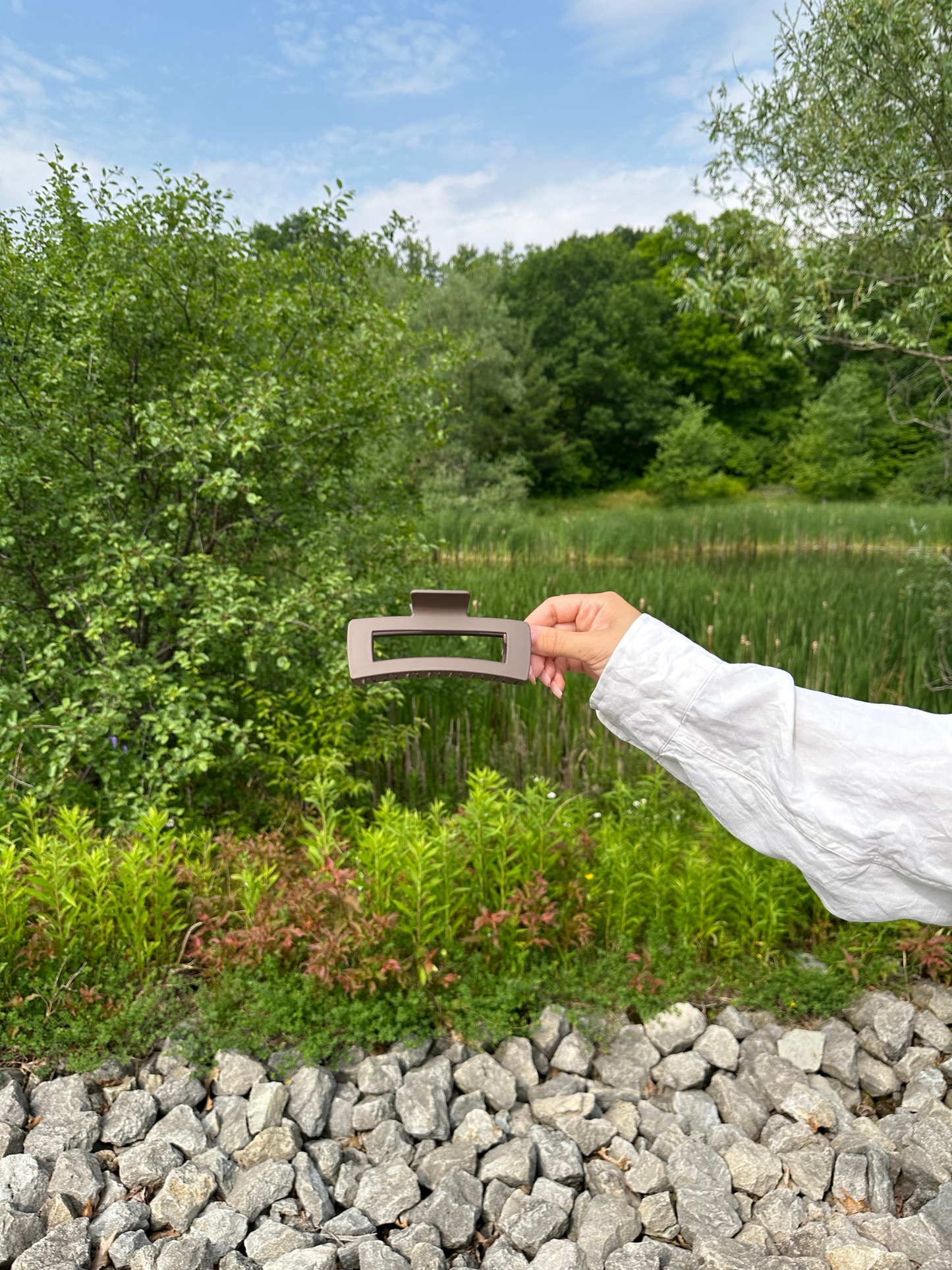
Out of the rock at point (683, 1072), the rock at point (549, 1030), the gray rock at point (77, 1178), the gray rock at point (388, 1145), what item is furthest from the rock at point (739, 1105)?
the gray rock at point (77, 1178)

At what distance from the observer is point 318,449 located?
356 cm

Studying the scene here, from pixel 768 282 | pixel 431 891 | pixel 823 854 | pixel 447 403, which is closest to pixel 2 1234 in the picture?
pixel 431 891

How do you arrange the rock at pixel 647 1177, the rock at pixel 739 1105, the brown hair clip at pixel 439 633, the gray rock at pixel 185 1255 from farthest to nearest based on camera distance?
the rock at pixel 739 1105 < the rock at pixel 647 1177 < the gray rock at pixel 185 1255 < the brown hair clip at pixel 439 633

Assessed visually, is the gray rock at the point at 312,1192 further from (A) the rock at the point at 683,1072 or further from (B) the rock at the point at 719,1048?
(B) the rock at the point at 719,1048

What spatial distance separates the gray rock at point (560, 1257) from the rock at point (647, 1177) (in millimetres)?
228

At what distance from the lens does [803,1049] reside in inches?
87.4

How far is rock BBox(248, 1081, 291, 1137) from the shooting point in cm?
194

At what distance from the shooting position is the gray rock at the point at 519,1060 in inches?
83.7

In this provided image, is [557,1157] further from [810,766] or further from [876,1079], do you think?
[810,766]

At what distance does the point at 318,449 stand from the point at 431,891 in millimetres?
2043

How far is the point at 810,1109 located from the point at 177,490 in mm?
3173

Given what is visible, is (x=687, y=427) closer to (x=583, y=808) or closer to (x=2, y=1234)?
(x=583, y=808)

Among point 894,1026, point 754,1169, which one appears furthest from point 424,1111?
point 894,1026

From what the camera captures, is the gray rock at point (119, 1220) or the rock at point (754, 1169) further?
the rock at point (754, 1169)
